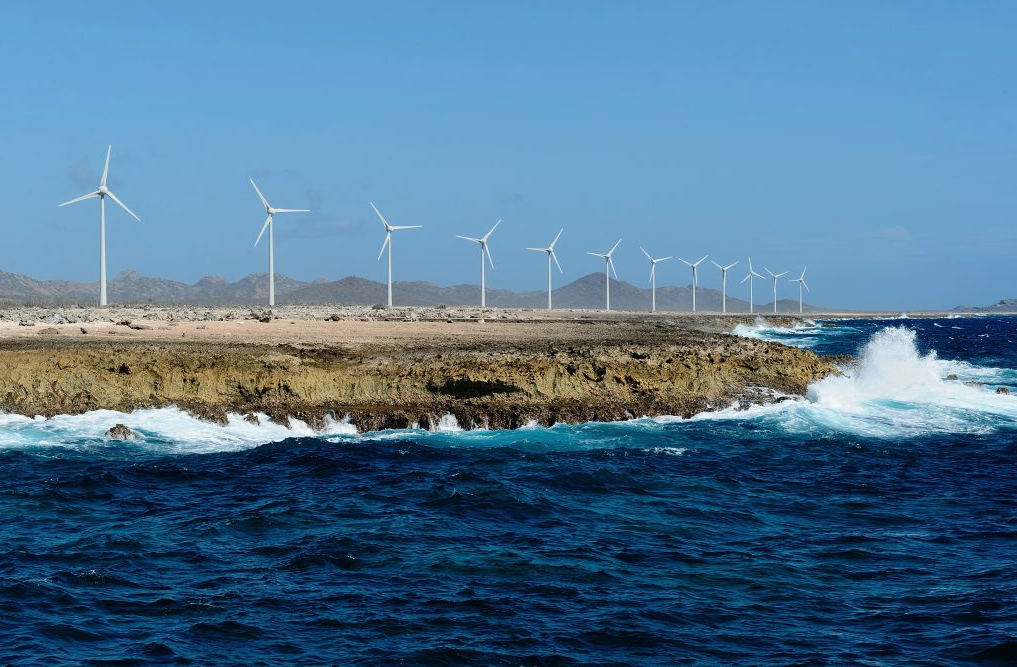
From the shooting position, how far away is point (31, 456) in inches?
792

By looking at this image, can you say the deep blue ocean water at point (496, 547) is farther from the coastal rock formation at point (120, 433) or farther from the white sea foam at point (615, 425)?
the coastal rock formation at point (120, 433)

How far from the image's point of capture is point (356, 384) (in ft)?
84.0

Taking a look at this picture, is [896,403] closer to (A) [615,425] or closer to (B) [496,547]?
(A) [615,425]

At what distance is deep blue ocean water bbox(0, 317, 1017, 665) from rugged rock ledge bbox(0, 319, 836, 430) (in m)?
0.83

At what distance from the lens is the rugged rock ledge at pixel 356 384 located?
24.7 m

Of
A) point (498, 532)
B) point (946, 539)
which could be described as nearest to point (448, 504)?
point (498, 532)

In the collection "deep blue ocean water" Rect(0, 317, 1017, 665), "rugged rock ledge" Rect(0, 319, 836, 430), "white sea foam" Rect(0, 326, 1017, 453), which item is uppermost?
"rugged rock ledge" Rect(0, 319, 836, 430)

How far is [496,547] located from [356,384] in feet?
39.6

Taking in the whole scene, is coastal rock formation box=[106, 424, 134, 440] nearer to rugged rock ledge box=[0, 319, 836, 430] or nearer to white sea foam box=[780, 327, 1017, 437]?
rugged rock ledge box=[0, 319, 836, 430]

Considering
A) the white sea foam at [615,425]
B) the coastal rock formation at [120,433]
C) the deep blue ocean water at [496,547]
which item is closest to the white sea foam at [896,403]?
the white sea foam at [615,425]

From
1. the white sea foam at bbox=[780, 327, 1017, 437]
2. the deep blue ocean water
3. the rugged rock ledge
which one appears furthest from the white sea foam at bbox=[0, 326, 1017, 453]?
the rugged rock ledge

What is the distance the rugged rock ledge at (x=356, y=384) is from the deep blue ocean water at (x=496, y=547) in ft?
2.72

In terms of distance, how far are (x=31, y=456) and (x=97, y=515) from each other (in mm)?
5379

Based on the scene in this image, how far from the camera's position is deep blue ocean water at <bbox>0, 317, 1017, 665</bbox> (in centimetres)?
1072
